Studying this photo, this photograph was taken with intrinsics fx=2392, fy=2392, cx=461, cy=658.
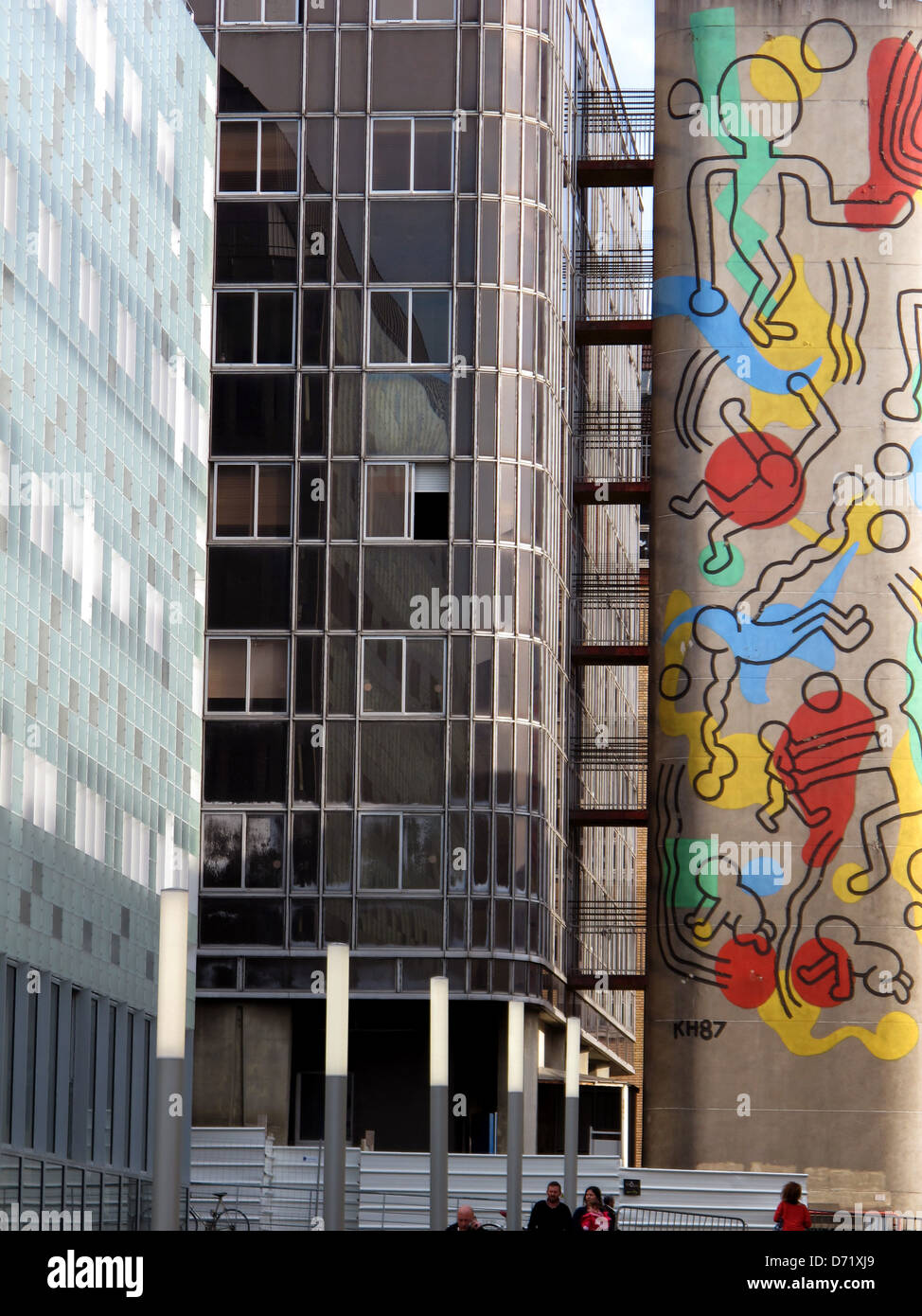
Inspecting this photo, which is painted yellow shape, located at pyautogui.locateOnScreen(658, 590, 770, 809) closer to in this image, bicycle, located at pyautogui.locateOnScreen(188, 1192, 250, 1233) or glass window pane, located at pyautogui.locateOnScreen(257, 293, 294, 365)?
glass window pane, located at pyautogui.locateOnScreen(257, 293, 294, 365)

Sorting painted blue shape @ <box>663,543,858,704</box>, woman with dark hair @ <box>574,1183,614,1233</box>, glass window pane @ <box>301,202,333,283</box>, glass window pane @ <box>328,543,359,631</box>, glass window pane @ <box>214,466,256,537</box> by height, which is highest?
glass window pane @ <box>301,202,333,283</box>

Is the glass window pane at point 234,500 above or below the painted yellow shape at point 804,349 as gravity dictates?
below

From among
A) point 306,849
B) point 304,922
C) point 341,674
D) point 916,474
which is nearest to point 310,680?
point 341,674

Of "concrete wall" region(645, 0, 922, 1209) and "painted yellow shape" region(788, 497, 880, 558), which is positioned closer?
"concrete wall" region(645, 0, 922, 1209)

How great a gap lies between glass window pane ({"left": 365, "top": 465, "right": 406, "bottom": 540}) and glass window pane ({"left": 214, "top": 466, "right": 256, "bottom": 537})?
3367mm

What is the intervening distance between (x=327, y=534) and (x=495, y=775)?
815 centimetres

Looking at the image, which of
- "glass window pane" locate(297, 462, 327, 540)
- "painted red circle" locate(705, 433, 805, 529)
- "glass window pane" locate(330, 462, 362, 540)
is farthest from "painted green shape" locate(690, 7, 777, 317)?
"glass window pane" locate(297, 462, 327, 540)

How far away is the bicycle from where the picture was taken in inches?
1885

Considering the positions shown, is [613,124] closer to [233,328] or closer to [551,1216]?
[233,328]

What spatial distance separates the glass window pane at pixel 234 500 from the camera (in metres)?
66.6

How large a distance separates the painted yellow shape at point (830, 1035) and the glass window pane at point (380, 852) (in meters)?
10.5

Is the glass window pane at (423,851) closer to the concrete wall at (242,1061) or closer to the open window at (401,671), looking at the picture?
the open window at (401,671)

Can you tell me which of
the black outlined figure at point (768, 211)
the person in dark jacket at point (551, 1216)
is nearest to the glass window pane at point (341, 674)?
the black outlined figure at point (768, 211)

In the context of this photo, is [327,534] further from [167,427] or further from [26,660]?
[26,660]
